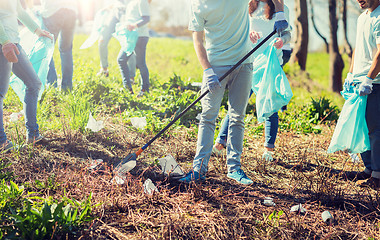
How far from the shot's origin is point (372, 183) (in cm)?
321

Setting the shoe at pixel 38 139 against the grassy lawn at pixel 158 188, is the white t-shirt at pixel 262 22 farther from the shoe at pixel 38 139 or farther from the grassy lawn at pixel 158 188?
the shoe at pixel 38 139

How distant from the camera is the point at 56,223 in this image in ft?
6.56

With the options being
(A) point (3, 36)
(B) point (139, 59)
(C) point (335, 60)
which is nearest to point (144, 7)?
(B) point (139, 59)

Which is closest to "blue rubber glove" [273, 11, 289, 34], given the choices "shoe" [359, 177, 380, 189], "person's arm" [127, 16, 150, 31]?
"shoe" [359, 177, 380, 189]

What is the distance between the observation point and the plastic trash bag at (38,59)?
380cm

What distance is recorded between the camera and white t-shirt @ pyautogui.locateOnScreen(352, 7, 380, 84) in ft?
9.66

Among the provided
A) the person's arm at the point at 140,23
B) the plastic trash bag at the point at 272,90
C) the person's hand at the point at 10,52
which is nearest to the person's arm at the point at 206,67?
the plastic trash bag at the point at 272,90

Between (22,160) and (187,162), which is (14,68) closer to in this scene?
(22,160)

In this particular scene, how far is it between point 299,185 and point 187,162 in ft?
3.60

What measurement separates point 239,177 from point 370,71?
56.8 inches

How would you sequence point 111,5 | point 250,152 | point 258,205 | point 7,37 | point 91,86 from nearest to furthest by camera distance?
point 258,205
point 7,37
point 250,152
point 91,86
point 111,5

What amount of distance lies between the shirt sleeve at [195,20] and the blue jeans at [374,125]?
1650 millimetres

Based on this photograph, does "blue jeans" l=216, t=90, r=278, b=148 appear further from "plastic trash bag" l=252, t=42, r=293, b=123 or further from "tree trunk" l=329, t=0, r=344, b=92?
"tree trunk" l=329, t=0, r=344, b=92

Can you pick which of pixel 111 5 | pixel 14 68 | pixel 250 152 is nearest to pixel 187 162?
pixel 250 152
